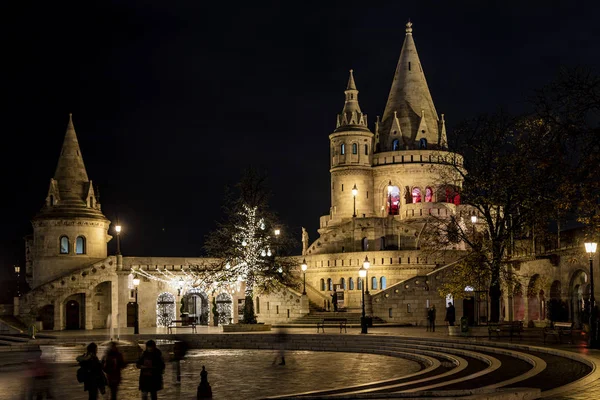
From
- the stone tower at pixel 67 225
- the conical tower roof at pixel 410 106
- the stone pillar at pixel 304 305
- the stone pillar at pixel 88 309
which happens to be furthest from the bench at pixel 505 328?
the conical tower roof at pixel 410 106

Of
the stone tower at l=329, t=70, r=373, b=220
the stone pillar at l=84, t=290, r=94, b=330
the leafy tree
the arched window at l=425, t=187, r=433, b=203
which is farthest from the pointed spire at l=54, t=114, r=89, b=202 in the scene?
the arched window at l=425, t=187, r=433, b=203

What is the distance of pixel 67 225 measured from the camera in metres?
55.2

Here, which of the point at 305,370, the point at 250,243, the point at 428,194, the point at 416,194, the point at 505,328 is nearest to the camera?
the point at 305,370

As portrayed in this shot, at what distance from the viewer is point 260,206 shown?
4766cm

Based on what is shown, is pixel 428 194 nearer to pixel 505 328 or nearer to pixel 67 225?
pixel 67 225

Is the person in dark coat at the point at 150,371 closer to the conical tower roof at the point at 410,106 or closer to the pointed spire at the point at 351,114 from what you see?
the pointed spire at the point at 351,114

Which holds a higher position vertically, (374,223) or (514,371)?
(374,223)

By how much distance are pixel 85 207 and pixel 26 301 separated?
773 cm

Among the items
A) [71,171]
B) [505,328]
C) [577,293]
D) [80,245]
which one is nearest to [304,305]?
[80,245]

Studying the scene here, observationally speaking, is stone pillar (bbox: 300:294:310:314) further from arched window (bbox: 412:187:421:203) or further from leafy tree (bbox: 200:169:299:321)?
arched window (bbox: 412:187:421:203)

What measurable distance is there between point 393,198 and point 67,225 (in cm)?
2900

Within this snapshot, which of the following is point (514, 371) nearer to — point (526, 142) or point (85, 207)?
point (526, 142)

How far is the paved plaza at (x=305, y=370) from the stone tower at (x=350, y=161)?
34.8 meters

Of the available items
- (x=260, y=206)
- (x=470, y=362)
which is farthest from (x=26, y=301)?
(x=470, y=362)
